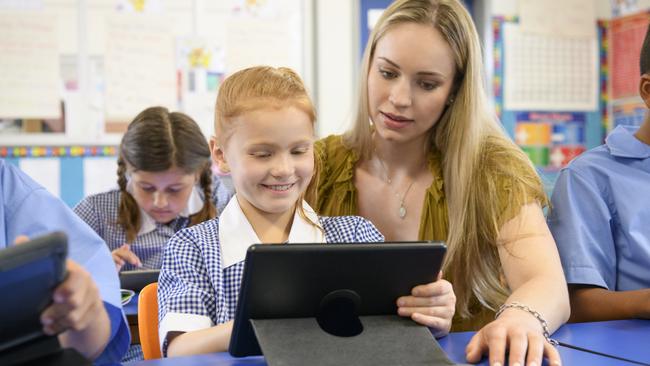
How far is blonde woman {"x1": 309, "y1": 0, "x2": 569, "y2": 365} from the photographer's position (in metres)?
1.46

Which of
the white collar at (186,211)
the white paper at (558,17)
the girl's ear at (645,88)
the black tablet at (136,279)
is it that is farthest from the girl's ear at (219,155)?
the white paper at (558,17)

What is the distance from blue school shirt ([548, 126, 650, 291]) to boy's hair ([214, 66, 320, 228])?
584 mm

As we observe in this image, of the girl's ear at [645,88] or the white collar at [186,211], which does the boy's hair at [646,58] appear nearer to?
the girl's ear at [645,88]

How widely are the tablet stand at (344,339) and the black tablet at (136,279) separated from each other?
3.56ft

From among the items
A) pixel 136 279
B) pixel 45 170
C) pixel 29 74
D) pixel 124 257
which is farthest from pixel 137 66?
pixel 136 279

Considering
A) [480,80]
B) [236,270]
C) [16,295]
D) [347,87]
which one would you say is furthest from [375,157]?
[347,87]

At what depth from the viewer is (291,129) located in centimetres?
119

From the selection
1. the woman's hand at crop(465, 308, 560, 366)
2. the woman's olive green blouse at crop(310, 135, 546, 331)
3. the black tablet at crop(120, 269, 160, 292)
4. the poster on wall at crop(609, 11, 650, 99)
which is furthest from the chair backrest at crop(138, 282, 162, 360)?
the poster on wall at crop(609, 11, 650, 99)

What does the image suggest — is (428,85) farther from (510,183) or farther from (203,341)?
(203,341)

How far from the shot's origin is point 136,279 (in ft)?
6.29

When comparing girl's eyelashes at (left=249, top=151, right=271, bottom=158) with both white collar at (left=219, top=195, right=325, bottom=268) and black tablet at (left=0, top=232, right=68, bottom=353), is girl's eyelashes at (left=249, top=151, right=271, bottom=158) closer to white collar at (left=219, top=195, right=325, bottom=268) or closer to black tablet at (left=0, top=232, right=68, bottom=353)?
white collar at (left=219, top=195, right=325, bottom=268)

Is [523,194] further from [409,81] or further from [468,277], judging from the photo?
[409,81]

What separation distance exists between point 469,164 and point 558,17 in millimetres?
2895

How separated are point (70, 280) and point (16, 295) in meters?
0.06
